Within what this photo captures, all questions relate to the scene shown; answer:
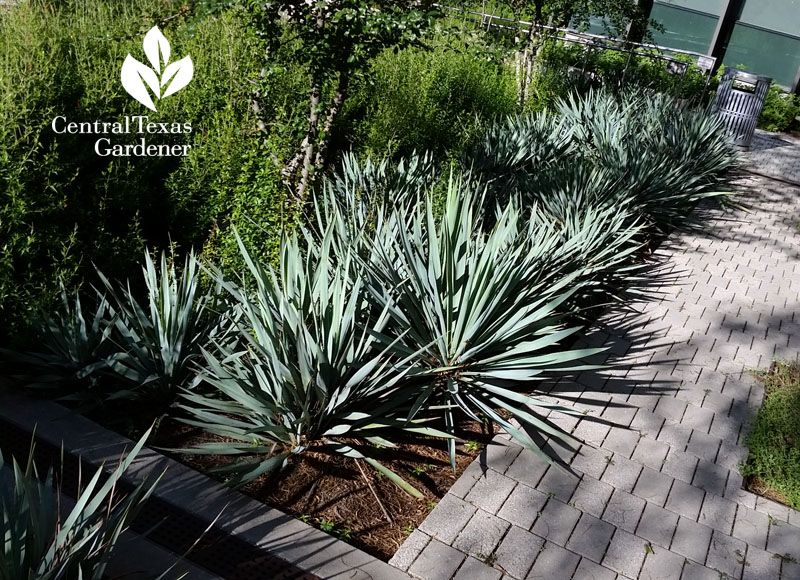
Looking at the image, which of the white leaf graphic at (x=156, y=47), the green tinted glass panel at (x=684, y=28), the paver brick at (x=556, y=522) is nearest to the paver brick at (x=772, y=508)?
the paver brick at (x=556, y=522)

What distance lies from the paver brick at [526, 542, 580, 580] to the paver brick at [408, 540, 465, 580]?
0.30 meters

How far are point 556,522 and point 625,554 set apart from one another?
31cm

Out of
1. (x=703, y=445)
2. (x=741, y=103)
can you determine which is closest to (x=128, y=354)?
(x=703, y=445)

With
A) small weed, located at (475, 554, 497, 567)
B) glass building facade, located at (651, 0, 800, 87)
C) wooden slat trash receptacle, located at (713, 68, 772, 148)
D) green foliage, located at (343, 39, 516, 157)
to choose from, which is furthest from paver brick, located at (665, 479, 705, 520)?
glass building facade, located at (651, 0, 800, 87)

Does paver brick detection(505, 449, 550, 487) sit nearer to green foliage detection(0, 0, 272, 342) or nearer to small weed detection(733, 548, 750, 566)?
small weed detection(733, 548, 750, 566)

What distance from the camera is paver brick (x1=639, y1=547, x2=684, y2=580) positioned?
2.89m

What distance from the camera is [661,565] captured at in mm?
2949

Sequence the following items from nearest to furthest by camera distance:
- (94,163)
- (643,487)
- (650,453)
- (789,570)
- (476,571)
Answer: (476,571)
(789,570)
(643,487)
(650,453)
(94,163)

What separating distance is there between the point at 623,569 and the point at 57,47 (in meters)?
4.90

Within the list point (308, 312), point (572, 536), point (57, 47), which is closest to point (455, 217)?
point (308, 312)

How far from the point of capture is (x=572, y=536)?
3047 millimetres

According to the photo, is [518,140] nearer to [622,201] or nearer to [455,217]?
[622,201]

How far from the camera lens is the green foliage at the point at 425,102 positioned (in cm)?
679

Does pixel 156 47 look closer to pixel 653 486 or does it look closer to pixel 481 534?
pixel 481 534
